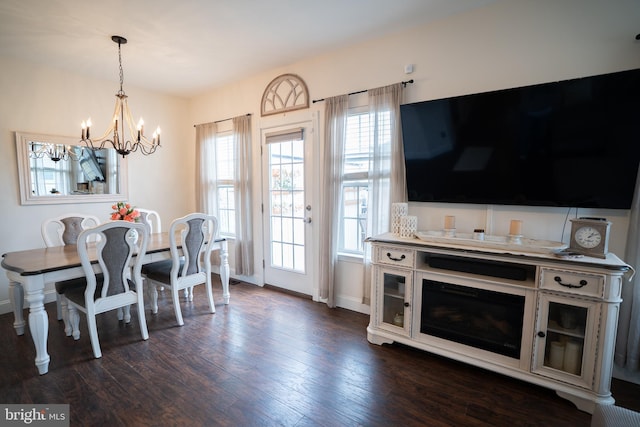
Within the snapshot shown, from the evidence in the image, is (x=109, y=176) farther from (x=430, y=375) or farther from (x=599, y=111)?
(x=599, y=111)

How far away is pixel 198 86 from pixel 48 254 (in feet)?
9.37

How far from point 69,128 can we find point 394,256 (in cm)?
421

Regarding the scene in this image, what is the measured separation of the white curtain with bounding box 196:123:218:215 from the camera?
4477mm

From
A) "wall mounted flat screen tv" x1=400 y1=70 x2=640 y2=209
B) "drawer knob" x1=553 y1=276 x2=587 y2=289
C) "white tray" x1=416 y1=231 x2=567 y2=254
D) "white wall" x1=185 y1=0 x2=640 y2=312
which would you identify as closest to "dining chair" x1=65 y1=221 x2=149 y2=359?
"white wall" x1=185 y1=0 x2=640 y2=312

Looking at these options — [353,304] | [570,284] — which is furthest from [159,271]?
[570,284]

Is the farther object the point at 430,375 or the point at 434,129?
the point at 434,129

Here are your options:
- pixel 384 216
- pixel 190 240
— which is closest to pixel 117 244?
pixel 190 240

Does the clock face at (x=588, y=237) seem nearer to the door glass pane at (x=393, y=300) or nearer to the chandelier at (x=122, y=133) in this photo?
the door glass pane at (x=393, y=300)

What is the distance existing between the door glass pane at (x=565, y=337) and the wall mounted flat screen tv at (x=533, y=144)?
0.75m

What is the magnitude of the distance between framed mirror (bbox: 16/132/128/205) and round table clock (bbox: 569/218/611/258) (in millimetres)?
5060

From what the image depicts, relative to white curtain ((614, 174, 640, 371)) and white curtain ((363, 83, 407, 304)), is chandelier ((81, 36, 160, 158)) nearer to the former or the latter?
white curtain ((363, 83, 407, 304))

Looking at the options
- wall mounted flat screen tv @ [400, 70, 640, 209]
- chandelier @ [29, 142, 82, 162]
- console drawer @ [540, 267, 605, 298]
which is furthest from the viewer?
chandelier @ [29, 142, 82, 162]

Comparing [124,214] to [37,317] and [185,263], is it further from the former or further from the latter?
[37,317]

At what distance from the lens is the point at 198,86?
4.29 meters
